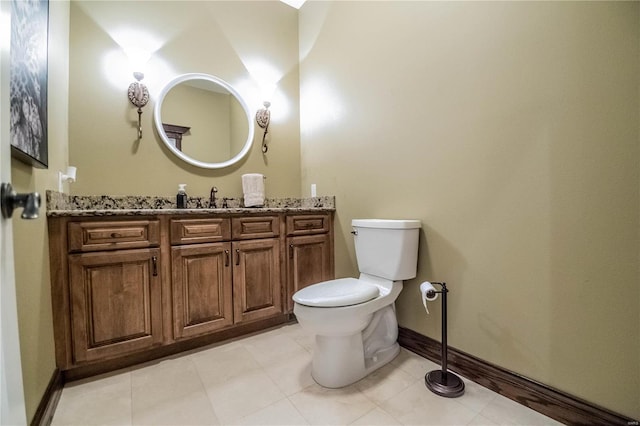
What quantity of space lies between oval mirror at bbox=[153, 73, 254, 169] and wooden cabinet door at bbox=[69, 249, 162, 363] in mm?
889

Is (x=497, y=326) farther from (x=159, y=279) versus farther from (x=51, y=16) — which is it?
(x=51, y=16)

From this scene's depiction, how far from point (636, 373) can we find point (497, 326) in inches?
16.6

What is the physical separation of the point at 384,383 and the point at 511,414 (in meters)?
0.51

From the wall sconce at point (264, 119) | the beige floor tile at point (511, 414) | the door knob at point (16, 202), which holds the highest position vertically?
the wall sconce at point (264, 119)

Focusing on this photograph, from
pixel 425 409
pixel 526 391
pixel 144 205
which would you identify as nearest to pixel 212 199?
pixel 144 205

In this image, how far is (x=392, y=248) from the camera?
1.51 metres

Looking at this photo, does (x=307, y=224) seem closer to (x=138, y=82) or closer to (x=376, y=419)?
(x=376, y=419)

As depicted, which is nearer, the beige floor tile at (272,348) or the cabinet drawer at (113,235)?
the cabinet drawer at (113,235)

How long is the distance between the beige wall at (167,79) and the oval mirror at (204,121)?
61 mm

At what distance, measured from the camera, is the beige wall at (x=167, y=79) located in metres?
1.71

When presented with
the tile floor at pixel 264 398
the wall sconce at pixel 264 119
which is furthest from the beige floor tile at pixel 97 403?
the wall sconce at pixel 264 119

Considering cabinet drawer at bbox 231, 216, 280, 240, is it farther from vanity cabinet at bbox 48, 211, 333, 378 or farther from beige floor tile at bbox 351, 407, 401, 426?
beige floor tile at bbox 351, 407, 401, 426

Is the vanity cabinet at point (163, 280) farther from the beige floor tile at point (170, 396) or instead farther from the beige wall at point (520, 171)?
the beige wall at point (520, 171)

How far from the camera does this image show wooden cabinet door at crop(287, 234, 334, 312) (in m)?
1.96
